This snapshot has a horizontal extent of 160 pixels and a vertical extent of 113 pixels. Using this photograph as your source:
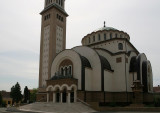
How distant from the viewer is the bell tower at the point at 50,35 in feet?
123

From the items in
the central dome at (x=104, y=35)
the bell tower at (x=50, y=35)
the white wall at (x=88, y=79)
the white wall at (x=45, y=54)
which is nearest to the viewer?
the white wall at (x=88, y=79)

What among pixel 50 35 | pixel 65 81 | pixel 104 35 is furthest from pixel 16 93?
pixel 104 35

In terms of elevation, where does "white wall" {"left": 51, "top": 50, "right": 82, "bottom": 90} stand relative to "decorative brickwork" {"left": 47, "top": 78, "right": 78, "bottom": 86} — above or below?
above

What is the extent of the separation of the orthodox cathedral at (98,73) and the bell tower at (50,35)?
21cm

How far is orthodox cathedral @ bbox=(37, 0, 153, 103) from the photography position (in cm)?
2691

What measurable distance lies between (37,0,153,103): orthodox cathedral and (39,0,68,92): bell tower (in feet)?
0.69

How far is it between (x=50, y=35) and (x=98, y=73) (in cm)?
1562

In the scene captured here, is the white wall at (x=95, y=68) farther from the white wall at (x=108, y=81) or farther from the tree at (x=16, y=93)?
the tree at (x=16, y=93)

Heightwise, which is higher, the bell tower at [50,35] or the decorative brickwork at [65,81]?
the bell tower at [50,35]

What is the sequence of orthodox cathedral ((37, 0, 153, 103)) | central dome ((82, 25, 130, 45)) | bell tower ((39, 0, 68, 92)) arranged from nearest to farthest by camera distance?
orthodox cathedral ((37, 0, 153, 103)) → central dome ((82, 25, 130, 45)) → bell tower ((39, 0, 68, 92))

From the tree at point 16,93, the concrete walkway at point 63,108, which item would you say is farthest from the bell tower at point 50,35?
the tree at point 16,93

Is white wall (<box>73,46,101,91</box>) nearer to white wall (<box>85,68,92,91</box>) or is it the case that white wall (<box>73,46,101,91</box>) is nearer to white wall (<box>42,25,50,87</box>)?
white wall (<box>85,68,92,91</box>)

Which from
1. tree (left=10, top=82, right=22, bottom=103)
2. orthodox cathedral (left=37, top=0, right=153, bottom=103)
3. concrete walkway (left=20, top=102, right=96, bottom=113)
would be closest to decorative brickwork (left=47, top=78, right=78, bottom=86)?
orthodox cathedral (left=37, top=0, right=153, bottom=103)

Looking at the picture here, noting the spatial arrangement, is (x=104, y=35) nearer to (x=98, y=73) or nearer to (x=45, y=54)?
(x=98, y=73)
